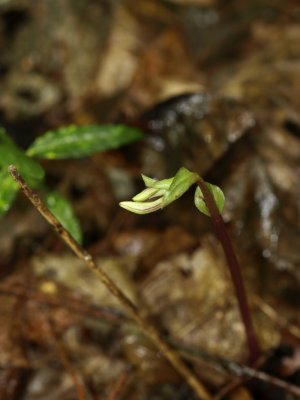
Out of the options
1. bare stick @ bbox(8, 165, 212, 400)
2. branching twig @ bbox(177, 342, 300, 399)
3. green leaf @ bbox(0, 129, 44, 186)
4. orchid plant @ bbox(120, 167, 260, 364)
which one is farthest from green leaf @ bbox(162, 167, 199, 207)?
branching twig @ bbox(177, 342, 300, 399)

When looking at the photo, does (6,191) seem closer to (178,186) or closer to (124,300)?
(124,300)

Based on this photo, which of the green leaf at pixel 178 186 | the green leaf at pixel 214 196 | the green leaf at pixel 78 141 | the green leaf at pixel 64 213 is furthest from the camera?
the green leaf at pixel 78 141

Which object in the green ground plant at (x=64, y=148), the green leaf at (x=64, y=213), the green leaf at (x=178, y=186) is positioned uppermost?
the green ground plant at (x=64, y=148)

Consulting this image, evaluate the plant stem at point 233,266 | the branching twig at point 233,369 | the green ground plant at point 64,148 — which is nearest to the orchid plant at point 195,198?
the plant stem at point 233,266

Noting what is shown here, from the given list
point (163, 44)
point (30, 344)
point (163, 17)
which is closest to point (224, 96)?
point (163, 44)

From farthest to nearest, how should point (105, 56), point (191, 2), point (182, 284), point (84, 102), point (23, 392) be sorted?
1. point (191, 2)
2. point (105, 56)
3. point (84, 102)
4. point (182, 284)
5. point (23, 392)

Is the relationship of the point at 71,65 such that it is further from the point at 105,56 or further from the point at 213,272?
the point at 213,272

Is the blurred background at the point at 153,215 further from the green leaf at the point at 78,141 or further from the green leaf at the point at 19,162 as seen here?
the green leaf at the point at 19,162

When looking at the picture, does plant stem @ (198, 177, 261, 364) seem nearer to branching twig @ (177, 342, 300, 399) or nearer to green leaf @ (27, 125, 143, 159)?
branching twig @ (177, 342, 300, 399)
